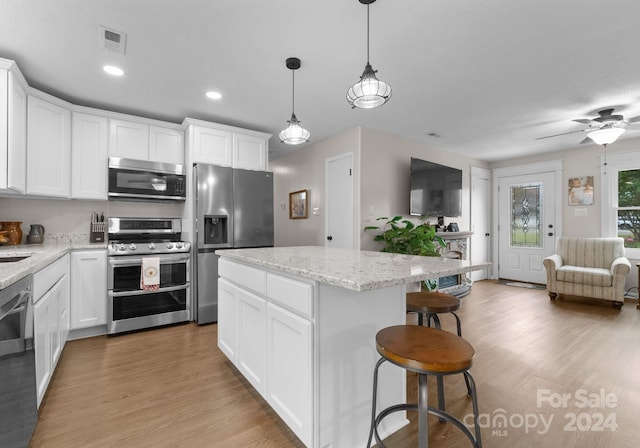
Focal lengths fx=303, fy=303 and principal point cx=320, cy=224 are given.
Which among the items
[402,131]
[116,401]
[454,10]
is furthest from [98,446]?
[402,131]

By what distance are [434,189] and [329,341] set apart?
4145 mm

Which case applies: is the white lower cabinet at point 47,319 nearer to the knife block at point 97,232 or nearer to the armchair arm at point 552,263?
the knife block at point 97,232

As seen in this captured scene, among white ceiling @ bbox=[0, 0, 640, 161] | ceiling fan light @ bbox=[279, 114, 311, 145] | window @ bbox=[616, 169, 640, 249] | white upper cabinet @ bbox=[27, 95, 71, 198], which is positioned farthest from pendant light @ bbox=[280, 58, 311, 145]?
window @ bbox=[616, 169, 640, 249]

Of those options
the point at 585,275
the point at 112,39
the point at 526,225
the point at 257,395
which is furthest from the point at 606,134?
the point at 112,39

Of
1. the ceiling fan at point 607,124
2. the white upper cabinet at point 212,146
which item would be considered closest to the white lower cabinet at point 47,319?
the white upper cabinet at point 212,146

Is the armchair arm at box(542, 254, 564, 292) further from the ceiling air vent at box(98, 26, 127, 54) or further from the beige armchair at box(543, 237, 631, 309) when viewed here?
the ceiling air vent at box(98, 26, 127, 54)

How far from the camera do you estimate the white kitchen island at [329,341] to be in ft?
4.53

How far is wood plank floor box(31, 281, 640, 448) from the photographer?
1.65m

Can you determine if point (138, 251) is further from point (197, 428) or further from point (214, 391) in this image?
point (197, 428)

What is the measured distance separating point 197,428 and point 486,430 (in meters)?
1.64

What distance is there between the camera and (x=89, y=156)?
328 centimetres

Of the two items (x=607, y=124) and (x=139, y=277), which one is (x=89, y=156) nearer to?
(x=139, y=277)

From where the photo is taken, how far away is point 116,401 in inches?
77.9

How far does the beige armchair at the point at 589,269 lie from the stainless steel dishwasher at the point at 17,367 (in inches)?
233
